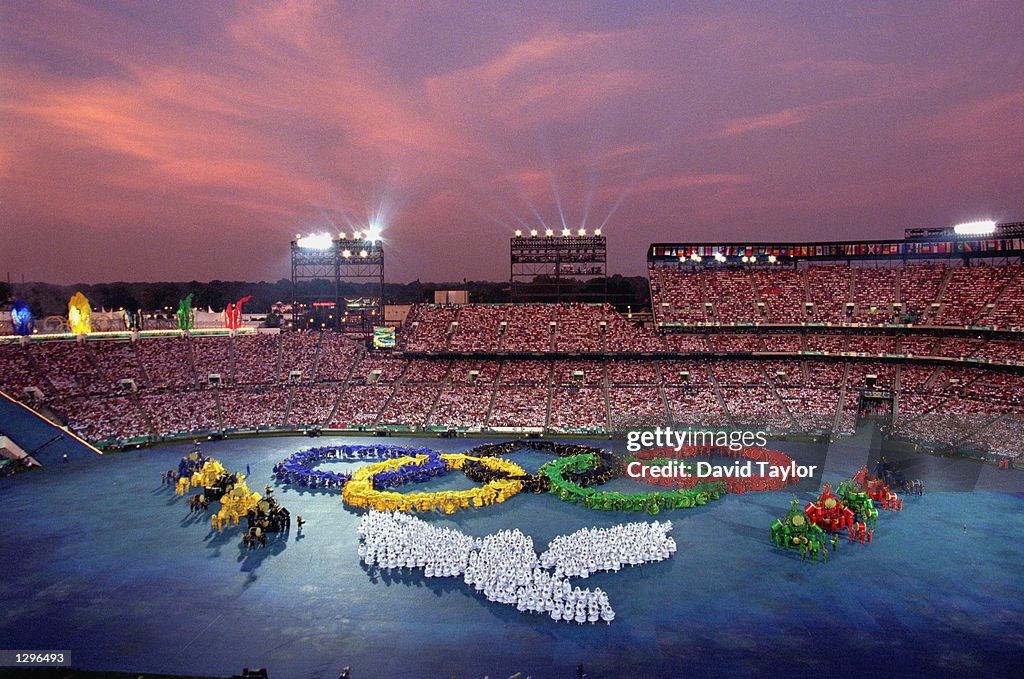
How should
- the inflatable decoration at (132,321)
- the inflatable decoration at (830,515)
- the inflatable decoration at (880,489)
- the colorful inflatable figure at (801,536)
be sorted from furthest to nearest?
the inflatable decoration at (132,321) → the inflatable decoration at (880,489) → the inflatable decoration at (830,515) → the colorful inflatable figure at (801,536)

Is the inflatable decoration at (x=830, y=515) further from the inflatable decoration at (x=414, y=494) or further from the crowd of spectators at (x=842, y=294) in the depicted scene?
the crowd of spectators at (x=842, y=294)

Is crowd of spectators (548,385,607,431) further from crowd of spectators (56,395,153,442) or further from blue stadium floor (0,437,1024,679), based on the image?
crowd of spectators (56,395,153,442)

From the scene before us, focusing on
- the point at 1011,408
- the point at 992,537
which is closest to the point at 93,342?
the point at 992,537

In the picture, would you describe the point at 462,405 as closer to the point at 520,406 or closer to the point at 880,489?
the point at 520,406

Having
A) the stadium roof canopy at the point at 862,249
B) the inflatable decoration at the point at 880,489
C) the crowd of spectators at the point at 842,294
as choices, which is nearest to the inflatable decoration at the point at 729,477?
the inflatable decoration at the point at 880,489

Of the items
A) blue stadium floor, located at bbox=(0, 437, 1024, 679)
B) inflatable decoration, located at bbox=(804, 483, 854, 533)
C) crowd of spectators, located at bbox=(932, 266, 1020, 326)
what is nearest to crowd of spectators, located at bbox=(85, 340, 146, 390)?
blue stadium floor, located at bbox=(0, 437, 1024, 679)

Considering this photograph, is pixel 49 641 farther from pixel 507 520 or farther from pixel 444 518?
pixel 507 520

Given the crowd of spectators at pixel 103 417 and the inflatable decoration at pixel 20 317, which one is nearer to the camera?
the crowd of spectators at pixel 103 417
